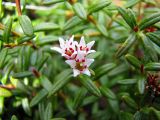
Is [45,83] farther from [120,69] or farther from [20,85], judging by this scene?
[120,69]

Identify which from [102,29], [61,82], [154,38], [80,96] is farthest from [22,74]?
[154,38]

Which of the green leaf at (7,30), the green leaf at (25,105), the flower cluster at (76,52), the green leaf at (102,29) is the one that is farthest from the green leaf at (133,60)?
the green leaf at (25,105)

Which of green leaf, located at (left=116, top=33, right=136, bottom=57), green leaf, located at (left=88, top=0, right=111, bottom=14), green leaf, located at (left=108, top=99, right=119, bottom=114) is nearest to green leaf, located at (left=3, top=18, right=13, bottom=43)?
green leaf, located at (left=88, top=0, right=111, bottom=14)

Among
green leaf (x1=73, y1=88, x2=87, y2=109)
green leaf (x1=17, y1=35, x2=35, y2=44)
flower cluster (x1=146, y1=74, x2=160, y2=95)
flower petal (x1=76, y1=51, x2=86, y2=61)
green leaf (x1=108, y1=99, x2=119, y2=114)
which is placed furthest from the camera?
green leaf (x1=108, y1=99, x2=119, y2=114)

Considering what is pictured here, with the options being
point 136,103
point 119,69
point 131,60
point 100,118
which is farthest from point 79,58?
point 100,118

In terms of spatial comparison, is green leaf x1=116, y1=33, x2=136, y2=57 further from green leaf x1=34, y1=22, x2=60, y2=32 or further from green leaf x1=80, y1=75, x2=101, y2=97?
green leaf x1=34, y1=22, x2=60, y2=32
